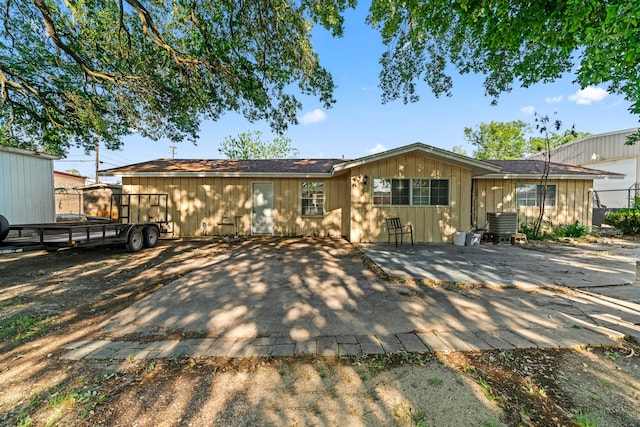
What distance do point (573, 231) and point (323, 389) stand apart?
467 inches

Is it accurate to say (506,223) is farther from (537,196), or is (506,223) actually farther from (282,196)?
(282,196)

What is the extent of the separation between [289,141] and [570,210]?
29.0m

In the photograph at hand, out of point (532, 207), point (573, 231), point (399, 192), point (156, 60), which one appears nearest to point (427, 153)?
point (399, 192)

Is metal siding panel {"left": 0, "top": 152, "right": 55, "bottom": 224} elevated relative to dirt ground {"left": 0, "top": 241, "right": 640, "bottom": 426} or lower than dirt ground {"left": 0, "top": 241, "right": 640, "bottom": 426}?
elevated

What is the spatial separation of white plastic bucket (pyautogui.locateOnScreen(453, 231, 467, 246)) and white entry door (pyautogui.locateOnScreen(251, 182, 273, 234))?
657cm

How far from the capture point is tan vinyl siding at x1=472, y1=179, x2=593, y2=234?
1014 cm

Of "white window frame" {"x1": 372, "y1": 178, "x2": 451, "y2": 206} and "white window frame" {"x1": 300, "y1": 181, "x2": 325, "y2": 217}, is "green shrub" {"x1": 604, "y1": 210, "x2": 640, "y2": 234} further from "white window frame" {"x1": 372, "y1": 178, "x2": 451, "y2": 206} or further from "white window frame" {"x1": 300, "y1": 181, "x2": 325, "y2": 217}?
"white window frame" {"x1": 300, "y1": 181, "x2": 325, "y2": 217}

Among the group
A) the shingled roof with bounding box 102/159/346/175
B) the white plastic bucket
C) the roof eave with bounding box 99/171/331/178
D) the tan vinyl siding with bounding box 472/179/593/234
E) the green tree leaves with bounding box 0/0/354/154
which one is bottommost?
the white plastic bucket

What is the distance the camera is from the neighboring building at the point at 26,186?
23.4 feet

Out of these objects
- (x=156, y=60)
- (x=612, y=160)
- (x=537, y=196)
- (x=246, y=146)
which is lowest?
(x=537, y=196)

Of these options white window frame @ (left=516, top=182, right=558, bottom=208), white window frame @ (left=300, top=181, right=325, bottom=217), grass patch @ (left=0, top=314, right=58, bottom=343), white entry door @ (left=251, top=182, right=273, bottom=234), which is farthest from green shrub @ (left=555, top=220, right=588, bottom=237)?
grass patch @ (left=0, top=314, right=58, bottom=343)

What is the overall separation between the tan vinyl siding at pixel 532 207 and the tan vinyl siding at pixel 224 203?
5.53m

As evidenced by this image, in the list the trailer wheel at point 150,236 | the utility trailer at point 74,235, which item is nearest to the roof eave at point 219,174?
the utility trailer at point 74,235

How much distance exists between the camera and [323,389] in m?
1.94
